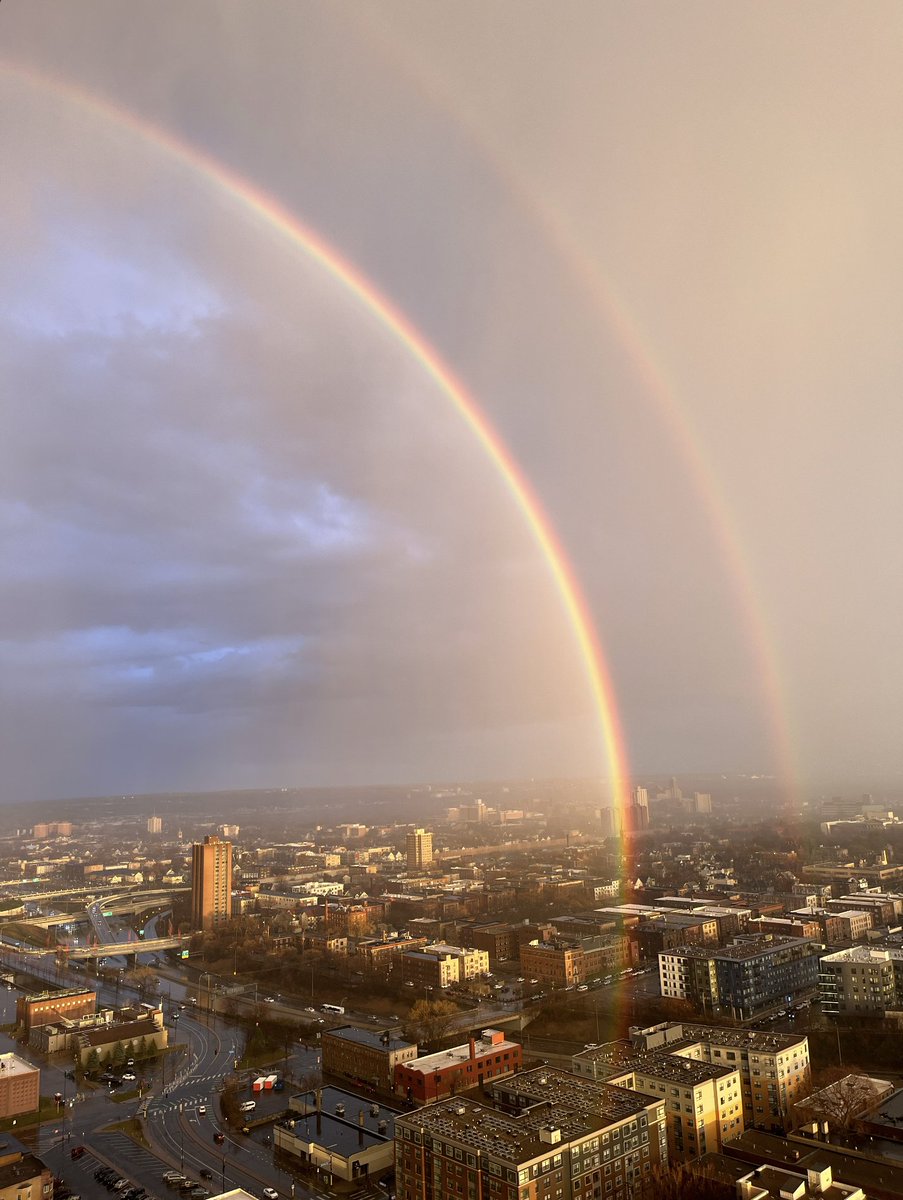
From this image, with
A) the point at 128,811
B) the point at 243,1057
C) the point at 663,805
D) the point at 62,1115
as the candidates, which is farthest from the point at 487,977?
the point at 128,811

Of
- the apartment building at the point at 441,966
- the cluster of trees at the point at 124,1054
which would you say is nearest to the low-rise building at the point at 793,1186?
the cluster of trees at the point at 124,1054

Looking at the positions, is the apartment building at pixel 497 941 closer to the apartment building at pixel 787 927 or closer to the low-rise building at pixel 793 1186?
the apartment building at pixel 787 927

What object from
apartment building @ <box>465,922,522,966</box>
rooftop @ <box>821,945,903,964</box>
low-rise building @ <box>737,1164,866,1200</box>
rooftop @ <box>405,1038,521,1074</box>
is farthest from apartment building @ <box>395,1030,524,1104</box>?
apartment building @ <box>465,922,522,966</box>

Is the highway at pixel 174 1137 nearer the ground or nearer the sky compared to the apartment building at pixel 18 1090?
nearer the ground

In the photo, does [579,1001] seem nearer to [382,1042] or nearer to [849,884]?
[382,1042]

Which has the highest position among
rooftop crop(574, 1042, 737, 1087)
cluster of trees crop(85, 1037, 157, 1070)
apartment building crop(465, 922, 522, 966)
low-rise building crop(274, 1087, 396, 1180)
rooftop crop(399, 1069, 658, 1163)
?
rooftop crop(399, 1069, 658, 1163)

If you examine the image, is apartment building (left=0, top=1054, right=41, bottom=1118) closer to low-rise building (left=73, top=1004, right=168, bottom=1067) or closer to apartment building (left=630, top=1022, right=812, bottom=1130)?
low-rise building (left=73, top=1004, right=168, bottom=1067)
